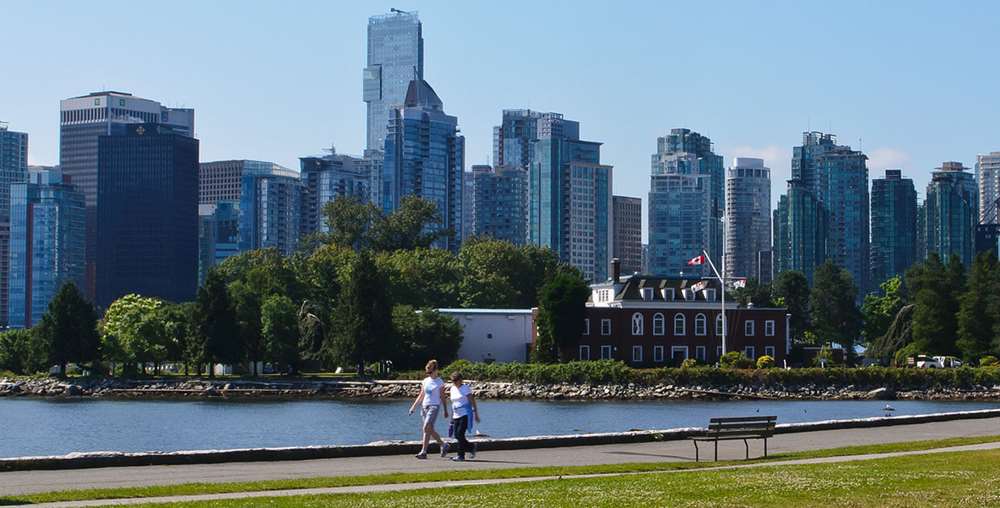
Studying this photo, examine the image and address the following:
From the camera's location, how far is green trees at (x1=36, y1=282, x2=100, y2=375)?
114m

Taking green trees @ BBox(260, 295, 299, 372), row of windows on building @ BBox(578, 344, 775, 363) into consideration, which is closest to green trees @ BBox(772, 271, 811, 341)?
row of windows on building @ BBox(578, 344, 775, 363)

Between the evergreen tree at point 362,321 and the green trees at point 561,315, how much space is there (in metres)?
11.0

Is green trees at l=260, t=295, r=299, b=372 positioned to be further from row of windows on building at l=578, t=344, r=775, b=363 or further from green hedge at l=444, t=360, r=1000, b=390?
green hedge at l=444, t=360, r=1000, b=390

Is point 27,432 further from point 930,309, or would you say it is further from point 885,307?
point 885,307

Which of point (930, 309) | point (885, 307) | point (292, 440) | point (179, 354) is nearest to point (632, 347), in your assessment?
point (930, 309)

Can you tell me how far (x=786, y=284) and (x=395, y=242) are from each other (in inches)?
1711

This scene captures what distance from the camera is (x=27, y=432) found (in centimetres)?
6600

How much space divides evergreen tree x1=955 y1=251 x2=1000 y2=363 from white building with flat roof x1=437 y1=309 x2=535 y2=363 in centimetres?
3194

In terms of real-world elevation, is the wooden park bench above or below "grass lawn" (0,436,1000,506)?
above

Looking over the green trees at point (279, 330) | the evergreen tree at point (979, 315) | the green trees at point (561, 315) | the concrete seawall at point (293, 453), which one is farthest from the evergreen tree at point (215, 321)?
the concrete seawall at point (293, 453)

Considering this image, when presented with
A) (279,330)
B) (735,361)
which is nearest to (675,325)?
(735,361)

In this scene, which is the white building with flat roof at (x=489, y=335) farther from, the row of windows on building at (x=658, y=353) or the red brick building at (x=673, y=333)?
the red brick building at (x=673, y=333)

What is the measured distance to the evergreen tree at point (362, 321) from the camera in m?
108

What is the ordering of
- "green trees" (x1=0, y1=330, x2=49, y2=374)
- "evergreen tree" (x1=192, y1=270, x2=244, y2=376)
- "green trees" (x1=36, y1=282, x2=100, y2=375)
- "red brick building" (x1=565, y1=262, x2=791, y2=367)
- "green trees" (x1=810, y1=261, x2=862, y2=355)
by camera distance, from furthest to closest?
1. "green trees" (x1=810, y1=261, x2=862, y2=355)
2. "green trees" (x1=0, y1=330, x2=49, y2=374)
3. "green trees" (x1=36, y1=282, x2=100, y2=375)
4. "evergreen tree" (x1=192, y1=270, x2=244, y2=376)
5. "red brick building" (x1=565, y1=262, x2=791, y2=367)
